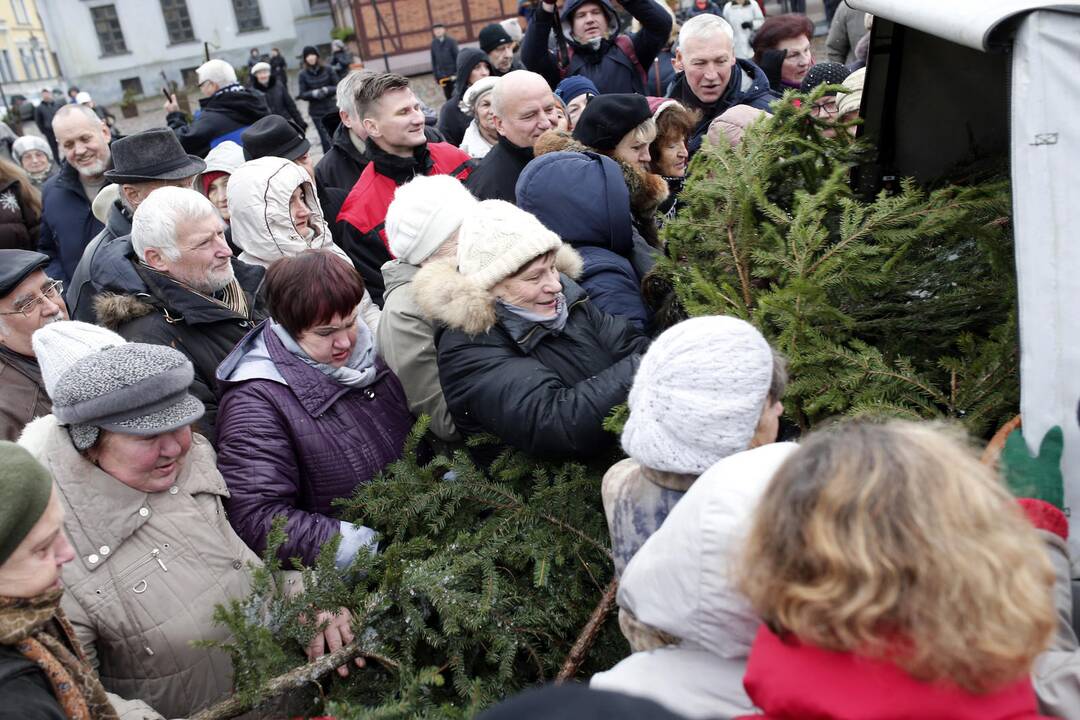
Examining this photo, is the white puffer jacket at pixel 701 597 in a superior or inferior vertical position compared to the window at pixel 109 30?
inferior

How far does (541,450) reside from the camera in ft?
8.96

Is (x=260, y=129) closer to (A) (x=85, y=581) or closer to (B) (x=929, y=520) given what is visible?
(A) (x=85, y=581)

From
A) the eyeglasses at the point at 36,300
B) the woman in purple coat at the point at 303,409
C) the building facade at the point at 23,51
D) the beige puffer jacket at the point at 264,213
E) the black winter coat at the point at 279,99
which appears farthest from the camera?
the building facade at the point at 23,51

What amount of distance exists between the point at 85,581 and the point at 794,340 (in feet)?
6.75

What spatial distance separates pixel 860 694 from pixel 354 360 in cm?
223

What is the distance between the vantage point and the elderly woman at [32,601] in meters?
1.90

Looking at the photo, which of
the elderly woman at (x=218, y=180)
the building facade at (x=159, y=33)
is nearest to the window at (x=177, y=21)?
the building facade at (x=159, y=33)

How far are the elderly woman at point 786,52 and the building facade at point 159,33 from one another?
33.7 metres

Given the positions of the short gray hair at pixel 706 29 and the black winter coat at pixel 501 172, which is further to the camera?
the short gray hair at pixel 706 29

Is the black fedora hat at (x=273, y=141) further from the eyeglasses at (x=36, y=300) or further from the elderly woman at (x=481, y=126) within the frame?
the eyeglasses at (x=36, y=300)

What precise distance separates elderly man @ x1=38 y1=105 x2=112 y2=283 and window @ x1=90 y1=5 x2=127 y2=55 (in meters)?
36.6

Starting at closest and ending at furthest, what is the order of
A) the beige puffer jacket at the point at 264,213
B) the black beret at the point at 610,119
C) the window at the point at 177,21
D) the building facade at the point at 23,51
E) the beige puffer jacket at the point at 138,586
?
the beige puffer jacket at the point at 138,586 < the black beret at the point at 610,119 < the beige puffer jacket at the point at 264,213 < the window at the point at 177,21 < the building facade at the point at 23,51

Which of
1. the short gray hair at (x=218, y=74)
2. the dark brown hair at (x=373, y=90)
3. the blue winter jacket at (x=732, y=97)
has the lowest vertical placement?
the blue winter jacket at (x=732, y=97)

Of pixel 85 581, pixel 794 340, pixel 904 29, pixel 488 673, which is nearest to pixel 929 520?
pixel 794 340
